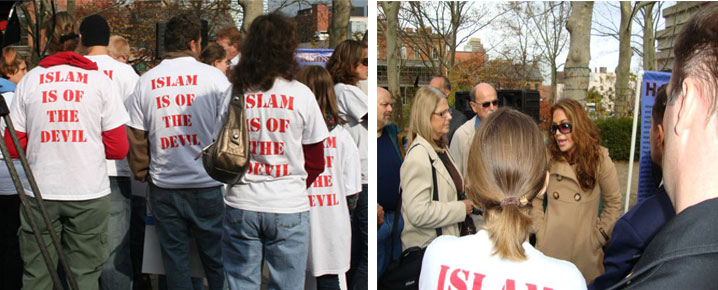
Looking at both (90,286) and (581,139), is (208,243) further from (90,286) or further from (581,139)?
(581,139)

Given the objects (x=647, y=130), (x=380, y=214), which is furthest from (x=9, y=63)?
(x=647, y=130)

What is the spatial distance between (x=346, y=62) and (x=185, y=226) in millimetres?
1261

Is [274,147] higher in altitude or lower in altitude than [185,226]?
higher

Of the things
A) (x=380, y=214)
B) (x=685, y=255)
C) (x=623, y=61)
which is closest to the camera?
(x=685, y=255)

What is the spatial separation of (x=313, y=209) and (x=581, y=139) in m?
1.57

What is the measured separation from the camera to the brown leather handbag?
8.37 feet

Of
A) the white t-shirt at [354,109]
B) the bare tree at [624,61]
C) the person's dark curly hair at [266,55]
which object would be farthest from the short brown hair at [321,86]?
the bare tree at [624,61]

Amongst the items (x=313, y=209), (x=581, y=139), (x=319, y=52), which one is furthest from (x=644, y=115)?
(x=319, y=52)

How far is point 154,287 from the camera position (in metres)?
4.39

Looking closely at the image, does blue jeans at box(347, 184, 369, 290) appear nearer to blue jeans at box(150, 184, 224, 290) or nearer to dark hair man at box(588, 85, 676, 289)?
blue jeans at box(150, 184, 224, 290)

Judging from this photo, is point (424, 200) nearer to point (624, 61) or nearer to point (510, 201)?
point (510, 201)

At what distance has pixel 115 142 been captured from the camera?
312 cm

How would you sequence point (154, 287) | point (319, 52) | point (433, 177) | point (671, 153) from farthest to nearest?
point (319, 52)
point (154, 287)
point (433, 177)
point (671, 153)

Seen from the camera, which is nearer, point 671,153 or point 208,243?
point 671,153
